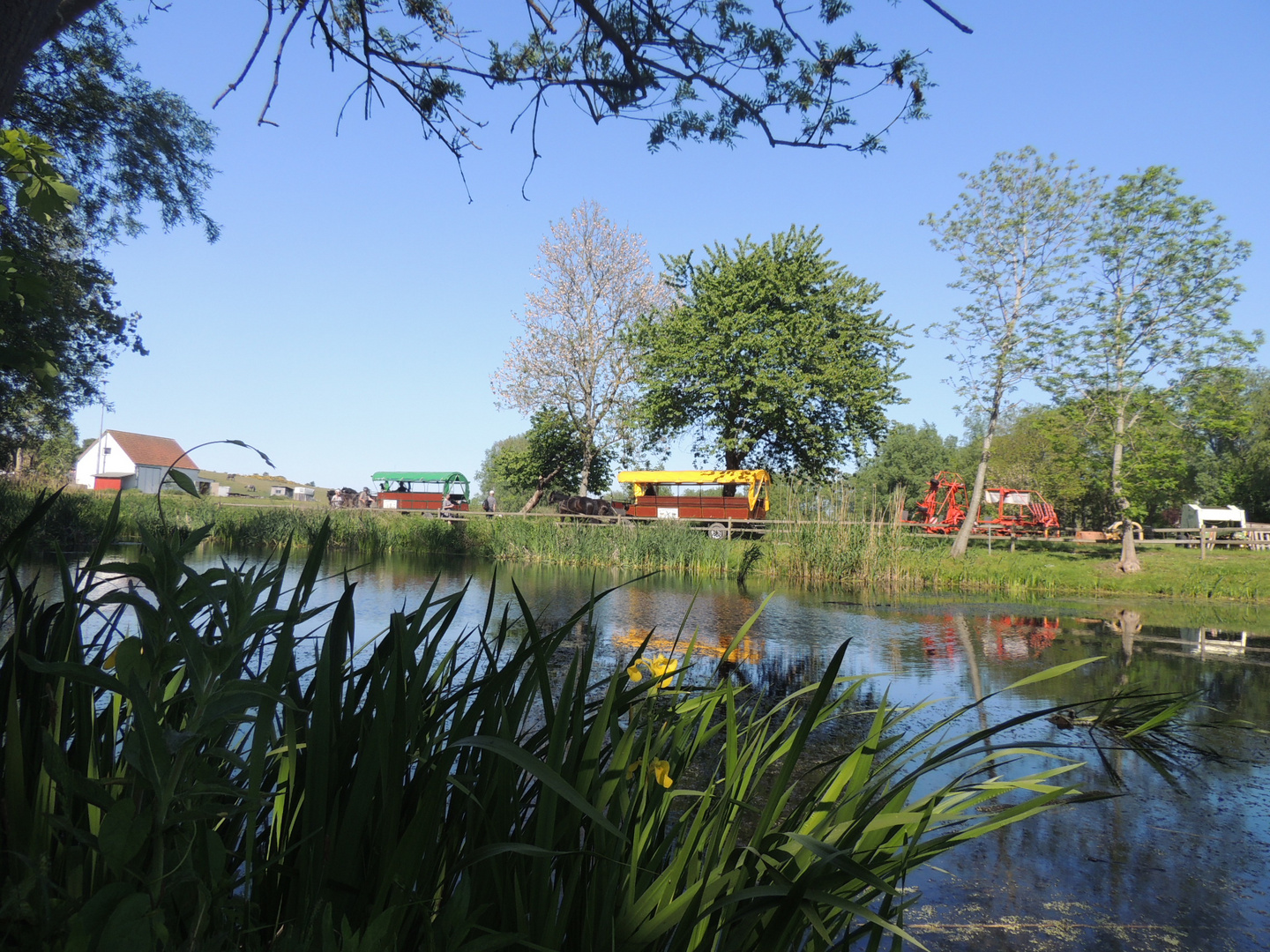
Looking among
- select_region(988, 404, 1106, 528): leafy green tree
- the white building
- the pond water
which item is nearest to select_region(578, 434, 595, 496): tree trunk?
select_region(988, 404, 1106, 528): leafy green tree

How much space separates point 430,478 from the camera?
3319 cm

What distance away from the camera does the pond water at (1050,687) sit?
2.66m

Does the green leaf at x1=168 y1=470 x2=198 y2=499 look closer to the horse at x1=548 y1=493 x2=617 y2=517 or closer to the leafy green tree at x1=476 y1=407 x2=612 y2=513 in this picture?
the horse at x1=548 y1=493 x2=617 y2=517

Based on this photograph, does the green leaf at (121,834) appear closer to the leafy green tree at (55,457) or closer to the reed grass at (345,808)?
the reed grass at (345,808)

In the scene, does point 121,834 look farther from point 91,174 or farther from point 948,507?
point 948,507

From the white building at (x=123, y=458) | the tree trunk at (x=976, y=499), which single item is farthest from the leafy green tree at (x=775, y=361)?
the white building at (x=123, y=458)

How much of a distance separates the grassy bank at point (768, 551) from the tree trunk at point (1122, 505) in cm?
30

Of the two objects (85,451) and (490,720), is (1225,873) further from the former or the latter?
(85,451)

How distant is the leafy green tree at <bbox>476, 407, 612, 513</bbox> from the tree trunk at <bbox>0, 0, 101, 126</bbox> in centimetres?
2973

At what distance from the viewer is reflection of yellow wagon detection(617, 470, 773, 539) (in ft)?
80.7

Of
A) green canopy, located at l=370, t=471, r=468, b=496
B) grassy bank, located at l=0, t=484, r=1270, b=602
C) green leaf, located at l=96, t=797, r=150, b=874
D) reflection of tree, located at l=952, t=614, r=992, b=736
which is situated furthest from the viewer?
green canopy, located at l=370, t=471, r=468, b=496

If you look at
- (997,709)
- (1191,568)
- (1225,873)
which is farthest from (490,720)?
(1191,568)

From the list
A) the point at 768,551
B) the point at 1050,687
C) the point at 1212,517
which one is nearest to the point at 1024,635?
the point at 1050,687

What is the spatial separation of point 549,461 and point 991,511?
17384 millimetres
